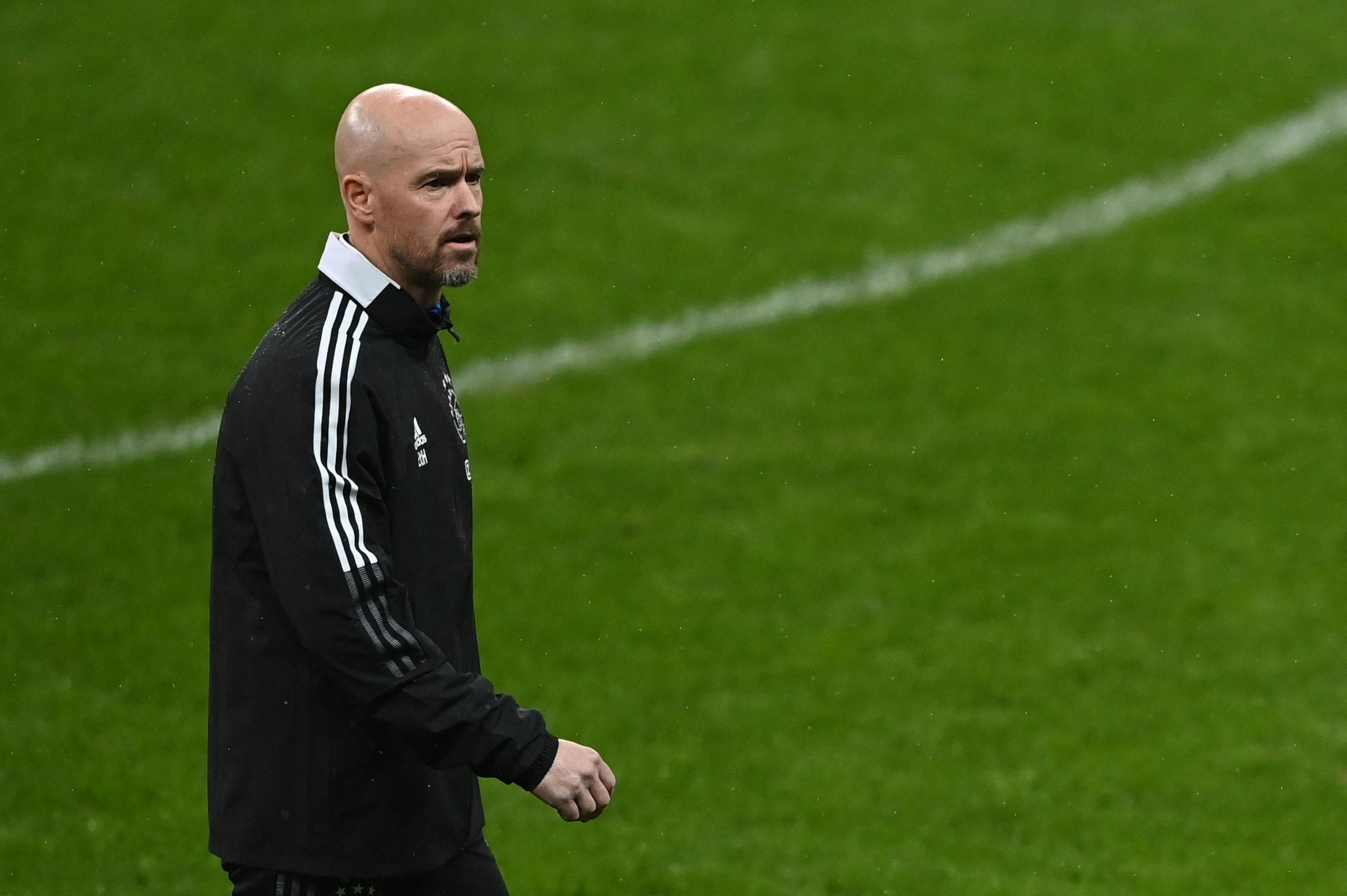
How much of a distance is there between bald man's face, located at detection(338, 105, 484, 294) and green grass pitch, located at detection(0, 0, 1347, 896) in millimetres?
2806

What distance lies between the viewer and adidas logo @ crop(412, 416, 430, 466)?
145 inches

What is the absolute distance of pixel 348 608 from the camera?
11.2ft

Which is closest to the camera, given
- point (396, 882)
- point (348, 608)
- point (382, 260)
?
point (348, 608)

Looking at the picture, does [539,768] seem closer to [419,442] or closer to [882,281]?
[419,442]

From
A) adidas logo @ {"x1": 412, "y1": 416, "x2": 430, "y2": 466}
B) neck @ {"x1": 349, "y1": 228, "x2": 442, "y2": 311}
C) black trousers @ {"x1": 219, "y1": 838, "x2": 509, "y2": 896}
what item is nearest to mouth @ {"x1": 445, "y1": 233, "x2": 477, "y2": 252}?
neck @ {"x1": 349, "y1": 228, "x2": 442, "y2": 311}

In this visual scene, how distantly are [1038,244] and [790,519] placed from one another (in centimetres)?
320

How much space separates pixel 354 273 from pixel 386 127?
0.28 metres

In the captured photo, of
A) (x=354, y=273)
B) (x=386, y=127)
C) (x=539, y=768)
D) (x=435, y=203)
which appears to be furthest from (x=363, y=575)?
(x=386, y=127)

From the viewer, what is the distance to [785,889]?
590cm

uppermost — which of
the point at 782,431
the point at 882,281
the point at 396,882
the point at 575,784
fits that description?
the point at 575,784

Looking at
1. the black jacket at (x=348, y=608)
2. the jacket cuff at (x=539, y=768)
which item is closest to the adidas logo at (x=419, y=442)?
the black jacket at (x=348, y=608)

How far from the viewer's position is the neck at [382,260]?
3723mm

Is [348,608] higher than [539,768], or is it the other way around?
[348,608]

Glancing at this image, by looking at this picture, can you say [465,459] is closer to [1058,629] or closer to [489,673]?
[489,673]
